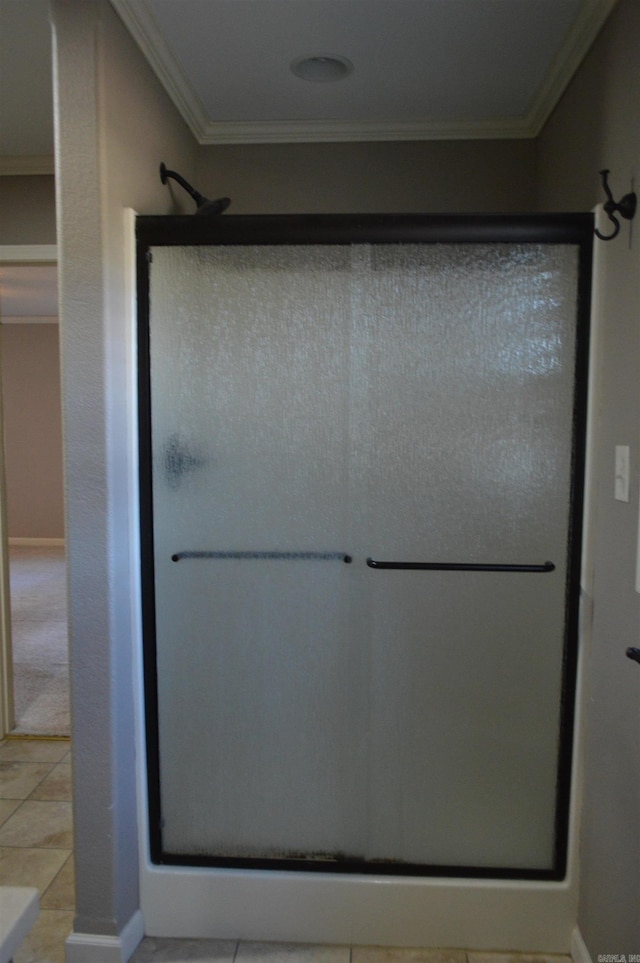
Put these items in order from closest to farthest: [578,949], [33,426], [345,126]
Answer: [578,949]
[345,126]
[33,426]

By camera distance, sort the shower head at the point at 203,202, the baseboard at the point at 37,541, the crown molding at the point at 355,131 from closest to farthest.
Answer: the shower head at the point at 203,202
the crown molding at the point at 355,131
the baseboard at the point at 37,541

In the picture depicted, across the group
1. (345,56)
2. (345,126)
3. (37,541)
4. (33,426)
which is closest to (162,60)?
(345,56)

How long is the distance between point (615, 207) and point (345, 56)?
3.01ft

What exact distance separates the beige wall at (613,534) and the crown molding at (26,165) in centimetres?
205

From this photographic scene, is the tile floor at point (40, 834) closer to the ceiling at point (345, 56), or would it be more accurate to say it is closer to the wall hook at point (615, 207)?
the wall hook at point (615, 207)

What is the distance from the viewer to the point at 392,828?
177 cm

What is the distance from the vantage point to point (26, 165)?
104 inches

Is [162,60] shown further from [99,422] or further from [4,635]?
[4,635]

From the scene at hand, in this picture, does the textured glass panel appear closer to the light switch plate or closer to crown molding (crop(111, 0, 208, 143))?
the light switch plate

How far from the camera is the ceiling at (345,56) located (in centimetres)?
163

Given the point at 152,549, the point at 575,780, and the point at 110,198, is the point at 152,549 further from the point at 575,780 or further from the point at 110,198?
the point at 575,780

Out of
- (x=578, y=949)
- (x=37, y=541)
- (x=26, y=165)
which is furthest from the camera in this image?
(x=37, y=541)

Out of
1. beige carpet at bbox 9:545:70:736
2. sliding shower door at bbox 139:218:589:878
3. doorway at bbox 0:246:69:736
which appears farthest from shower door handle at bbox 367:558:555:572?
doorway at bbox 0:246:69:736

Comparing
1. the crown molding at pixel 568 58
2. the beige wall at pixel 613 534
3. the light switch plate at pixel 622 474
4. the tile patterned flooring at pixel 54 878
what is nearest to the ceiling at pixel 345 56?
the crown molding at pixel 568 58
